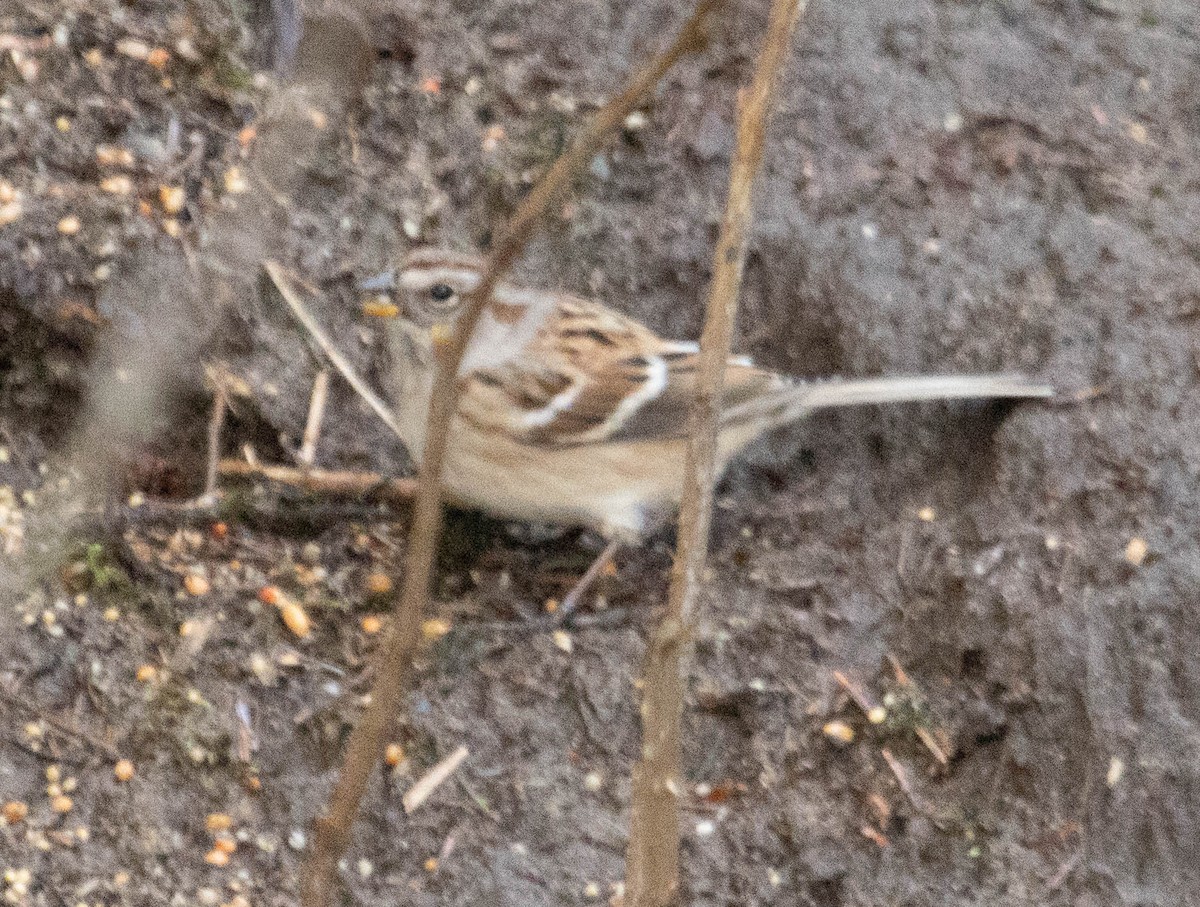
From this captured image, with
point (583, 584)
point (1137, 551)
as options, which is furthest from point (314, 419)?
point (1137, 551)

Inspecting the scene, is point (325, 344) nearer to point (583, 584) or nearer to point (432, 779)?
point (583, 584)

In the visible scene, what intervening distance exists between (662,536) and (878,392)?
67 centimetres

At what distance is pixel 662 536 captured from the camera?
346 cm

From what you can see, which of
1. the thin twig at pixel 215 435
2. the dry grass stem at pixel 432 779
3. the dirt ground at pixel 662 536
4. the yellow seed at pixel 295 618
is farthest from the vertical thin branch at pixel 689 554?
the thin twig at pixel 215 435

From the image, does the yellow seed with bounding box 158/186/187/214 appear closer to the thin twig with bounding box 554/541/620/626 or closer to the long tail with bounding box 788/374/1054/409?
the thin twig with bounding box 554/541/620/626

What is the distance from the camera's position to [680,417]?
3330mm

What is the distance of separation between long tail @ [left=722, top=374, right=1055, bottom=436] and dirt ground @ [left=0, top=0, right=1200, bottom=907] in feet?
0.24

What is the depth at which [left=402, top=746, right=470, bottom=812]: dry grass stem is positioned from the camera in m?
2.86

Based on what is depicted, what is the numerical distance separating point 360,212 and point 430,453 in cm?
250

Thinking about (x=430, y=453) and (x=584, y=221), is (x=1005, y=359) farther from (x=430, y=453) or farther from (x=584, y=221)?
(x=430, y=453)

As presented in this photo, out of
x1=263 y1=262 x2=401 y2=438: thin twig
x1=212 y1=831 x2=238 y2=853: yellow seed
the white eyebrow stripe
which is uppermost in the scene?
the white eyebrow stripe

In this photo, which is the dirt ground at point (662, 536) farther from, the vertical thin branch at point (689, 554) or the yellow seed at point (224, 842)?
the vertical thin branch at point (689, 554)

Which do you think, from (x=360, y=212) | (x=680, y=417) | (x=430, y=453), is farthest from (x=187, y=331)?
(x=430, y=453)

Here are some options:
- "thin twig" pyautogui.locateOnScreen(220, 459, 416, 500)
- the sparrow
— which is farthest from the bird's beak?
"thin twig" pyautogui.locateOnScreen(220, 459, 416, 500)
